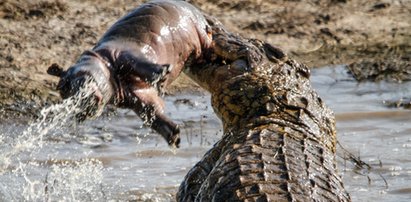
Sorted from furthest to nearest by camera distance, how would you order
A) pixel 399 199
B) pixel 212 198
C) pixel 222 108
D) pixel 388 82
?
pixel 388 82, pixel 399 199, pixel 222 108, pixel 212 198

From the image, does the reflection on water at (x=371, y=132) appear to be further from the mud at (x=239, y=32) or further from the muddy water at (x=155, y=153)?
the mud at (x=239, y=32)

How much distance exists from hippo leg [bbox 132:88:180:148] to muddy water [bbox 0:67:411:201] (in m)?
2.13

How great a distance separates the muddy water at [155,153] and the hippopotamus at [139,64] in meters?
1.78

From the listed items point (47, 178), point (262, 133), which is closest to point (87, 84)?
point (262, 133)

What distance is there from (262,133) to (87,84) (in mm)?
984

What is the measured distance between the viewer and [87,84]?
3859 millimetres

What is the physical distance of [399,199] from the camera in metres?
6.95

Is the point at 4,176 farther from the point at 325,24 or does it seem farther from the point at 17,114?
the point at 325,24

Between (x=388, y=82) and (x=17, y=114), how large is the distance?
3.30m

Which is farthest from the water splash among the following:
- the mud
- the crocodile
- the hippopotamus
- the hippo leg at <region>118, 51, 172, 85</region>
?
the hippo leg at <region>118, 51, 172, 85</region>

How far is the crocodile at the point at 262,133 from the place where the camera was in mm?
4070

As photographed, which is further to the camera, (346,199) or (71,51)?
(71,51)

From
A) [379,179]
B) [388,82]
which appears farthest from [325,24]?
[379,179]

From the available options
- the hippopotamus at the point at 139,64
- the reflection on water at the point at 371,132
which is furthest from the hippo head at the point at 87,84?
the reflection on water at the point at 371,132
